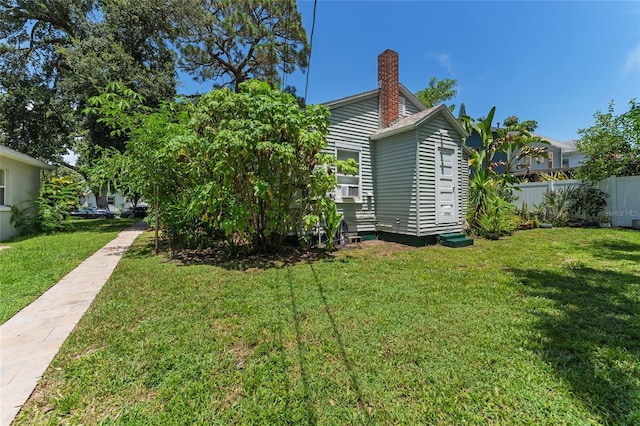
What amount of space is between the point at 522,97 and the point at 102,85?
26.0 metres

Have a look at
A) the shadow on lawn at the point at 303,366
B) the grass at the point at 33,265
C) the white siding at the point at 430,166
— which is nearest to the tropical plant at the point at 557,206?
the white siding at the point at 430,166

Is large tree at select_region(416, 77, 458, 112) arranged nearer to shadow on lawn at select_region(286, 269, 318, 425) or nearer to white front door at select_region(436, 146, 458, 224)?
white front door at select_region(436, 146, 458, 224)

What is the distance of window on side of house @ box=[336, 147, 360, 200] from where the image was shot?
9.04 m

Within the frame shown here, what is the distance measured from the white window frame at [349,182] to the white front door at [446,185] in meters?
2.48

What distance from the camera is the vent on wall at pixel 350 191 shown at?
9062mm

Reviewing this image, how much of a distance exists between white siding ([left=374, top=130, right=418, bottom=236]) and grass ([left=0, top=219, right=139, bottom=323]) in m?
8.43

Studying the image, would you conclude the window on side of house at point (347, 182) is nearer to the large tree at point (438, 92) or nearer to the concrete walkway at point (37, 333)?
the concrete walkway at point (37, 333)

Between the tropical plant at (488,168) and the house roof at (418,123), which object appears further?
the tropical plant at (488,168)

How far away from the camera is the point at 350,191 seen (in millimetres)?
9227

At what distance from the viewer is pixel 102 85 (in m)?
13.4

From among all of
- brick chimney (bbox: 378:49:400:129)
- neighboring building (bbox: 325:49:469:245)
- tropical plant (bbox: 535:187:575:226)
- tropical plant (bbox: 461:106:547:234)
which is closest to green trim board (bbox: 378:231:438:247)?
neighboring building (bbox: 325:49:469:245)

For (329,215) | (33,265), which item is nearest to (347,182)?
(329,215)

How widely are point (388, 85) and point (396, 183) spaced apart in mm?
3679

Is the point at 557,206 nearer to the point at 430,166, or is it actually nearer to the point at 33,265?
the point at 430,166
